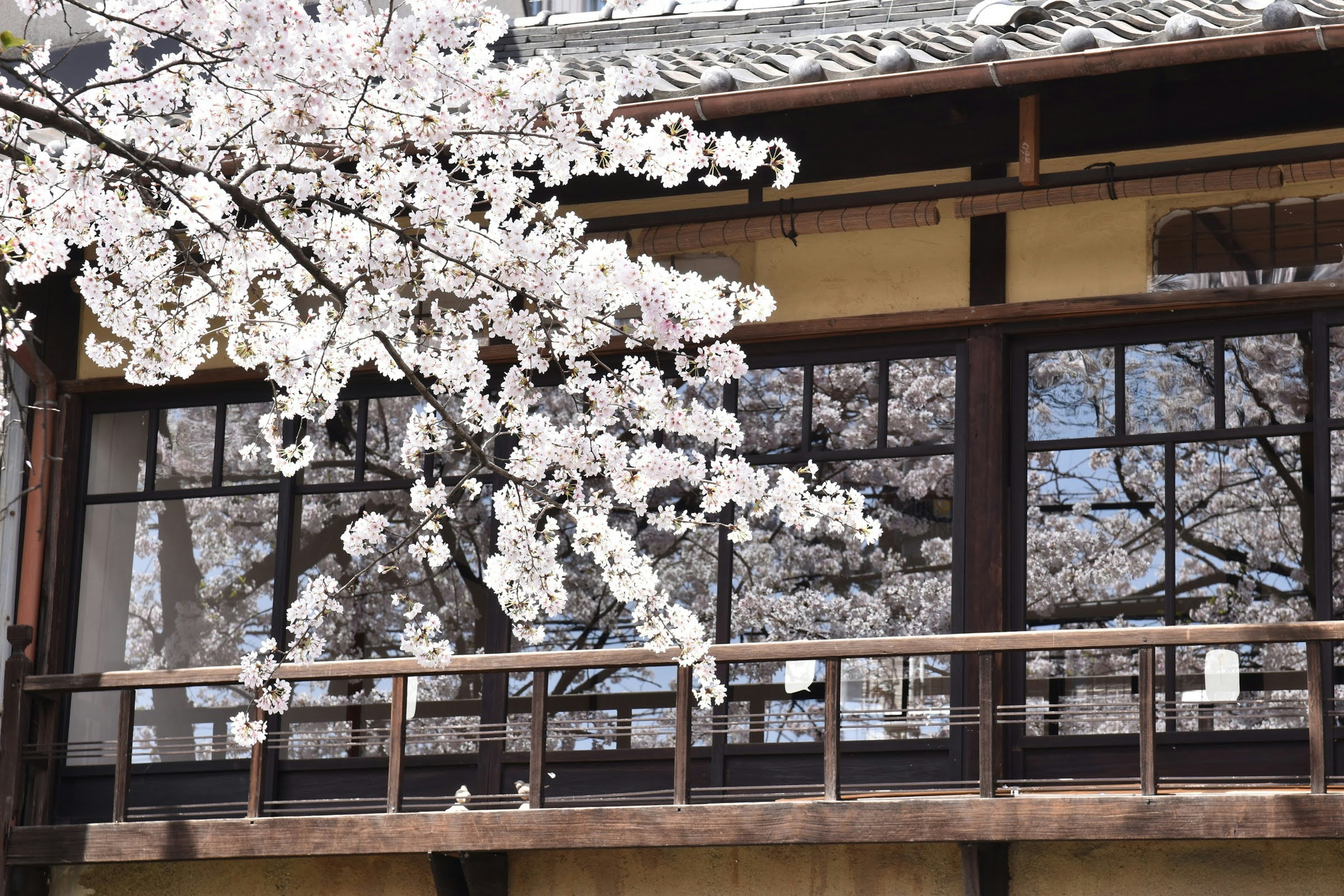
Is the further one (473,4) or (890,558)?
(890,558)

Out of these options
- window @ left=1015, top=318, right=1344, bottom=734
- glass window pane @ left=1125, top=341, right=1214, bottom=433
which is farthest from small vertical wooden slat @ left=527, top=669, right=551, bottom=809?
glass window pane @ left=1125, top=341, right=1214, bottom=433

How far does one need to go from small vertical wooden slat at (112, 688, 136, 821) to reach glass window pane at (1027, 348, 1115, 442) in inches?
176

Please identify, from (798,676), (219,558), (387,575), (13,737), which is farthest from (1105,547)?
(13,737)

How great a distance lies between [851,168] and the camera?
27.3 ft

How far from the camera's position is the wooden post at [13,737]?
8188mm

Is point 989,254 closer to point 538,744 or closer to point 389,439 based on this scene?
point 538,744

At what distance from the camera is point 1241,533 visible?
1157cm

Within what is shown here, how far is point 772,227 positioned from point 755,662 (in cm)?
205

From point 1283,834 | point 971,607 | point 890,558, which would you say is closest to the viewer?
point 1283,834

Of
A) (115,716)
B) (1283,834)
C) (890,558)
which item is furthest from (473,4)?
(890,558)

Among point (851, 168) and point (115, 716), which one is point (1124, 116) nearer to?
point (851, 168)

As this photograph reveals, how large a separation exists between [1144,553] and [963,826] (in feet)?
18.3

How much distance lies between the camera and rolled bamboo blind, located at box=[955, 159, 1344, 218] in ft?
24.6

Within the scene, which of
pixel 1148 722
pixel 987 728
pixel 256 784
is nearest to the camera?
pixel 1148 722
